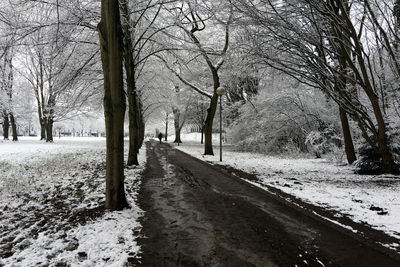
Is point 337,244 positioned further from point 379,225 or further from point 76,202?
point 76,202

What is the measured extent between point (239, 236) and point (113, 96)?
10.8 feet

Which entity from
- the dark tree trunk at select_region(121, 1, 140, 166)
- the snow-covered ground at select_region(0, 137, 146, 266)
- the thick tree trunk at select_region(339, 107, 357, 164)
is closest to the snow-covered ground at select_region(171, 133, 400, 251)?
the thick tree trunk at select_region(339, 107, 357, 164)

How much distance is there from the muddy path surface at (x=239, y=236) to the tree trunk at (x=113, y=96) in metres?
0.83

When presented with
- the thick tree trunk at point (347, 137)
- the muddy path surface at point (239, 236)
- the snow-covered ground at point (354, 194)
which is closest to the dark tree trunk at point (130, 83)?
the muddy path surface at point (239, 236)

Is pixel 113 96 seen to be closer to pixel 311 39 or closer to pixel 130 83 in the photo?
pixel 311 39

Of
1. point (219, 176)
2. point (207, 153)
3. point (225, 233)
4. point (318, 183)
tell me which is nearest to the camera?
point (225, 233)

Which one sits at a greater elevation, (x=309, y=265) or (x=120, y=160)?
(x=120, y=160)

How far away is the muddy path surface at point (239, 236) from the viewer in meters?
2.95

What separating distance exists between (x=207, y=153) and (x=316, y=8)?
1232cm

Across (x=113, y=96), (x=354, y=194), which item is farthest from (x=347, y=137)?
(x=113, y=96)

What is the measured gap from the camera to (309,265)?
2818 mm

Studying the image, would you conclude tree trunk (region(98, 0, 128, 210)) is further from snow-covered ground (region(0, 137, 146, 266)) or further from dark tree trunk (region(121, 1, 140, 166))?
dark tree trunk (region(121, 1, 140, 166))

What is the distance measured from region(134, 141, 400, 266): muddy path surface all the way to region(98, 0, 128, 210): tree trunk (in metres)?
0.83

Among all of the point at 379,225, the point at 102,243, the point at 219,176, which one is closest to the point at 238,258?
the point at 102,243
